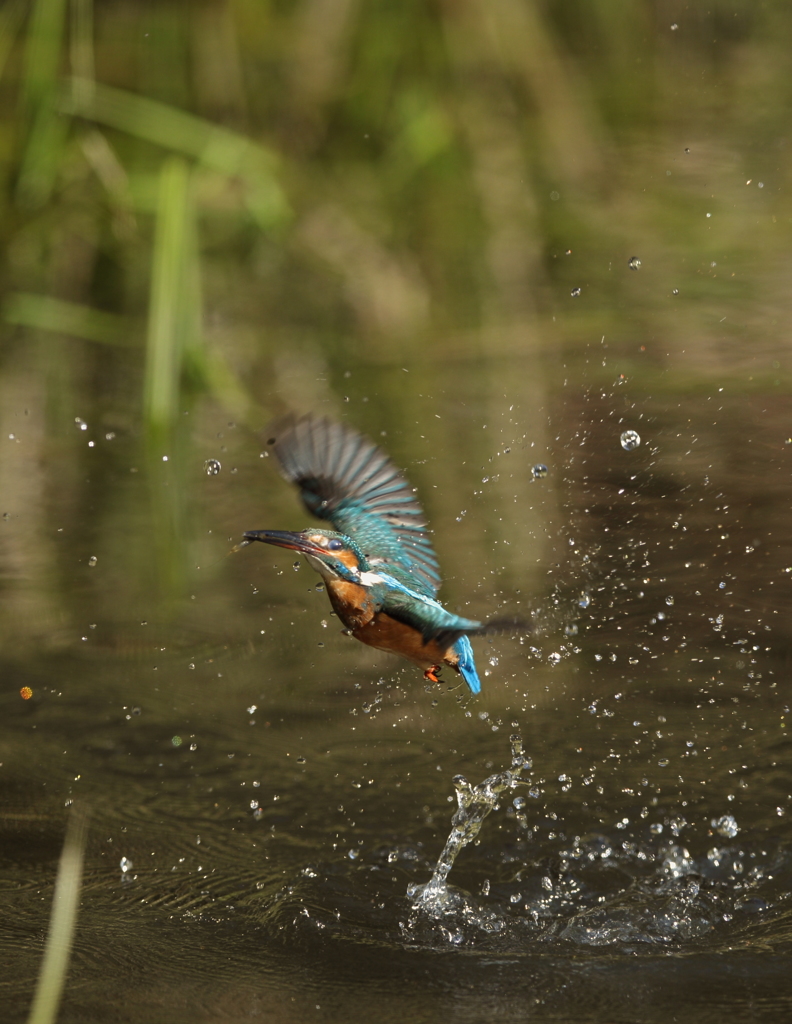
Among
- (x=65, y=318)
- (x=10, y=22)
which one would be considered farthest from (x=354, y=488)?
(x=65, y=318)

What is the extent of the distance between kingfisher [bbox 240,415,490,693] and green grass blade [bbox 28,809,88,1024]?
532mm

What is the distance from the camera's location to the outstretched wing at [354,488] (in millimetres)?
2084

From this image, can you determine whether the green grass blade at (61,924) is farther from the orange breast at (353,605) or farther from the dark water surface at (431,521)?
the orange breast at (353,605)

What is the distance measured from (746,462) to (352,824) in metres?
1.66

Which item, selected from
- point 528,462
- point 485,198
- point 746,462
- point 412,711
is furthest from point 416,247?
point 412,711

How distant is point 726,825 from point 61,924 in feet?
3.21

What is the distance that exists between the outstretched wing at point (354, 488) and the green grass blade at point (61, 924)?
0.61m

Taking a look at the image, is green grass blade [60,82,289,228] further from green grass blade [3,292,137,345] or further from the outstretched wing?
the outstretched wing

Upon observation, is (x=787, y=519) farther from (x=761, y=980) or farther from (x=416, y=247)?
(x=416, y=247)

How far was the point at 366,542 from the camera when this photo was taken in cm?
214

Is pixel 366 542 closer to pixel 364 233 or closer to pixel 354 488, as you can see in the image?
pixel 354 488

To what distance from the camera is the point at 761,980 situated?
1.75 m

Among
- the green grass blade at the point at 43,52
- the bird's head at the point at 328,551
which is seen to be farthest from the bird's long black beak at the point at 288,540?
the green grass blade at the point at 43,52

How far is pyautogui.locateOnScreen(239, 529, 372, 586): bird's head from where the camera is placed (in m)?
1.92
